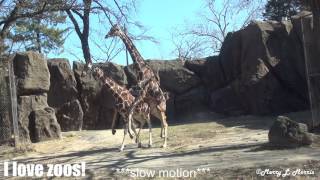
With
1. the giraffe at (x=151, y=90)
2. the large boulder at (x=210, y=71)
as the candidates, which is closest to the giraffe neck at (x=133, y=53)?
the giraffe at (x=151, y=90)

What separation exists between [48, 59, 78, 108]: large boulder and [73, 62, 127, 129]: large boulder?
54 centimetres

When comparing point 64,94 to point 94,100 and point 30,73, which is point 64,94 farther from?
point 30,73

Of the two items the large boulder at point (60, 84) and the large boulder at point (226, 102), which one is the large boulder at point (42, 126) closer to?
the large boulder at point (60, 84)

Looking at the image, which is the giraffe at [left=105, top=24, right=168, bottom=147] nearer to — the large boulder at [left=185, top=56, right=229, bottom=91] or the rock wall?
the rock wall

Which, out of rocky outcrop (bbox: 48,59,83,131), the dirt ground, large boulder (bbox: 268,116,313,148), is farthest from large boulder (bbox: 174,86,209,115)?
large boulder (bbox: 268,116,313,148)

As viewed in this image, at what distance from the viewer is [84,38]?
3059 cm

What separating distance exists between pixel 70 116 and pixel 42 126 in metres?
4.26

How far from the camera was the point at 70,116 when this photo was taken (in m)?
22.2

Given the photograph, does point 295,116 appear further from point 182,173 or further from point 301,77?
point 182,173

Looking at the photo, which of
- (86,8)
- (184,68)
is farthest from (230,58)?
(86,8)

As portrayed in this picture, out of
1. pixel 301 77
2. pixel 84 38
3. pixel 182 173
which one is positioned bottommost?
pixel 182 173

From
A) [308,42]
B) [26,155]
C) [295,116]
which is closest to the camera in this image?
[26,155]

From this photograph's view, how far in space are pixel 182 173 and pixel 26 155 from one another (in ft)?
20.3

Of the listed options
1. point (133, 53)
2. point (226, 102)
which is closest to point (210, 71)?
point (226, 102)
